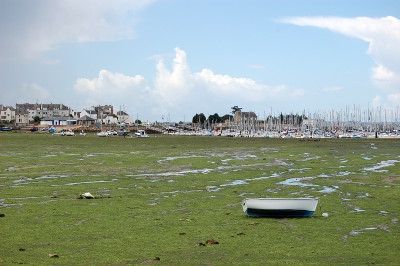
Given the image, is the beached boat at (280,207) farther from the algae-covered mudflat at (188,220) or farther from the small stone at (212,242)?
the small stone at (212,242)

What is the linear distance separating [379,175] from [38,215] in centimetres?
2478

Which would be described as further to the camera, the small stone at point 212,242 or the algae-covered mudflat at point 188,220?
the small stone at point 212,242

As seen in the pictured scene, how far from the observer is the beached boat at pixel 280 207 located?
2117 cm

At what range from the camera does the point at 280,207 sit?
837 inches

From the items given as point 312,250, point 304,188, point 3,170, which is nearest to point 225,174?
point 304,188

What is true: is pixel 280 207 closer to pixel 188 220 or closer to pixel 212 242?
pixel 188 220

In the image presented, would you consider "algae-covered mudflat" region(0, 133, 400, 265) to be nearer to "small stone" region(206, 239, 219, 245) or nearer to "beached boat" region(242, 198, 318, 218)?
"small stone" region(206, 239, 219, 245)

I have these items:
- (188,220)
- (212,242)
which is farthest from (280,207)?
(212,242)

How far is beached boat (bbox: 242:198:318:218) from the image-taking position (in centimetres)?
2117

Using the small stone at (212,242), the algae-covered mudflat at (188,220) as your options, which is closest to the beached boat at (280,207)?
the algae-covered mudflat at (188,220)

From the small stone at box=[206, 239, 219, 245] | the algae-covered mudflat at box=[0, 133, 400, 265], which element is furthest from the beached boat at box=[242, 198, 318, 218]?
the small stone at box=[206, 239, 219, 245]

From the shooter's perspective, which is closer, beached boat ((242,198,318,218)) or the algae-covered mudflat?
the algae-covered mudflat

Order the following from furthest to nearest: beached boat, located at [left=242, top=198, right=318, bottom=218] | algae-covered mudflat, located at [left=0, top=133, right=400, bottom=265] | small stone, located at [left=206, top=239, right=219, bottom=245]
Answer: beached boat, located at [left=242, top=198, right=318, bottom=218], small stone, located at [left=206, top=239, right=219, bottom=245], algae-covered mudflat, located at [left=0, top=133, right=400, bottom=265]

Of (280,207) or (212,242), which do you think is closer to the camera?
(212,242)
